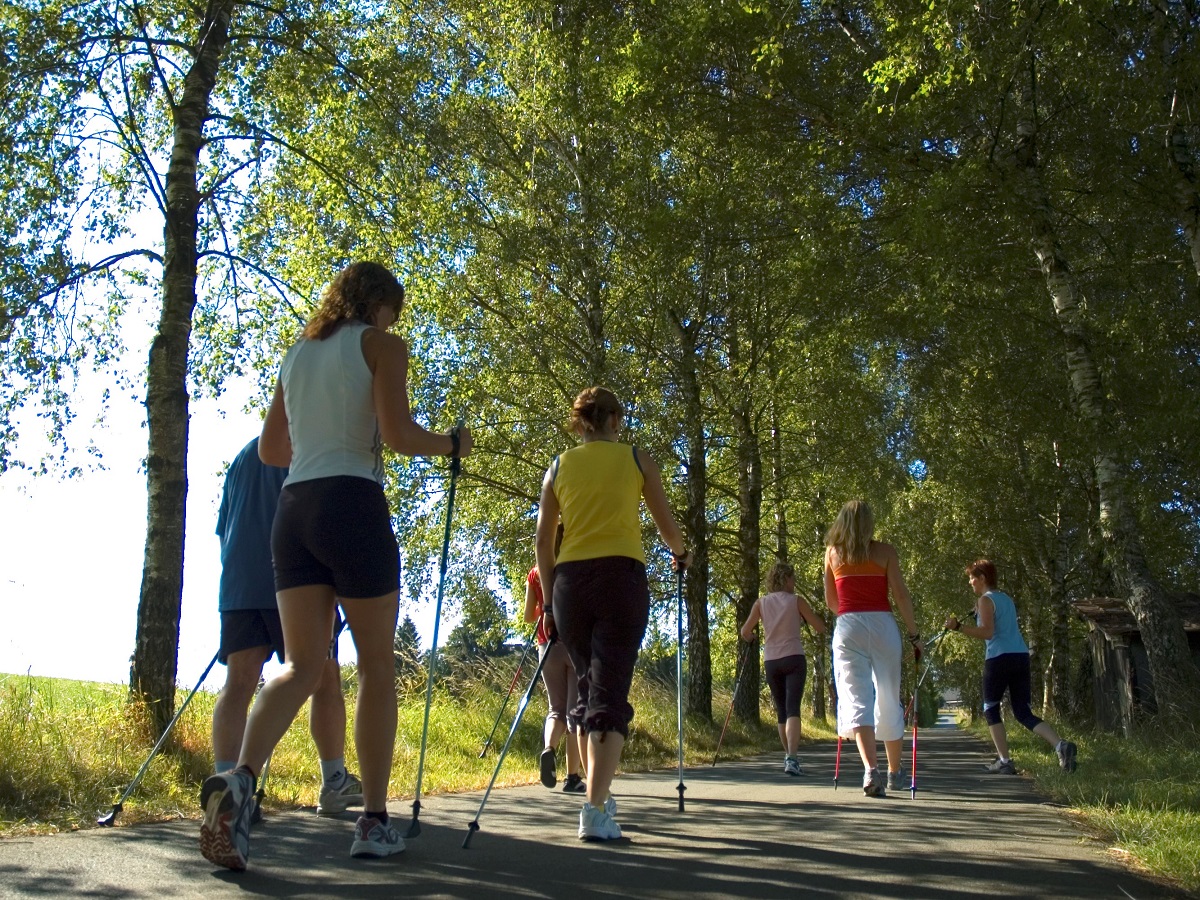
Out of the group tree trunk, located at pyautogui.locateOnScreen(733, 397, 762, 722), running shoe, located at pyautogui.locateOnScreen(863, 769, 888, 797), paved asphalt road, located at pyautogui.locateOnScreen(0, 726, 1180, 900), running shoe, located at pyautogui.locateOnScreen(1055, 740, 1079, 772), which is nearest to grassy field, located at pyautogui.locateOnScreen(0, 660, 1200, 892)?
running shoe, located at pyautogui.locateOnScreen(1055, 740, 1079, 772)

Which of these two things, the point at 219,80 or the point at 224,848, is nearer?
the point at 224,848

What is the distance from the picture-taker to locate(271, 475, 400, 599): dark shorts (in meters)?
4.33

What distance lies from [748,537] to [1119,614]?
246 inches

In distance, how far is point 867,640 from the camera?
8.62m

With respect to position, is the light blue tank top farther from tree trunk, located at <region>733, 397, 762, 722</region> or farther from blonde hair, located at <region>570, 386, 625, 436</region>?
tree trunk, located at <region>733, 397, 762, 722</region>

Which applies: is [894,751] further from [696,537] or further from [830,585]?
[696,537]

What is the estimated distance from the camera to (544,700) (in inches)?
632

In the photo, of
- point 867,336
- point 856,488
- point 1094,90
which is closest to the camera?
point 1094,90

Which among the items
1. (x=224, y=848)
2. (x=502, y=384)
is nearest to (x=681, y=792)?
(x=224, y=848)

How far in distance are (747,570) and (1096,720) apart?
714 centimetres

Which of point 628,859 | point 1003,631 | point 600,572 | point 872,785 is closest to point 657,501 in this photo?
point 600,572

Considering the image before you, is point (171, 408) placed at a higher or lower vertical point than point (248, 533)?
higher

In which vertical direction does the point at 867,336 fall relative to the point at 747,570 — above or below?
above

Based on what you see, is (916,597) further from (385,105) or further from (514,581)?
(385,105)
